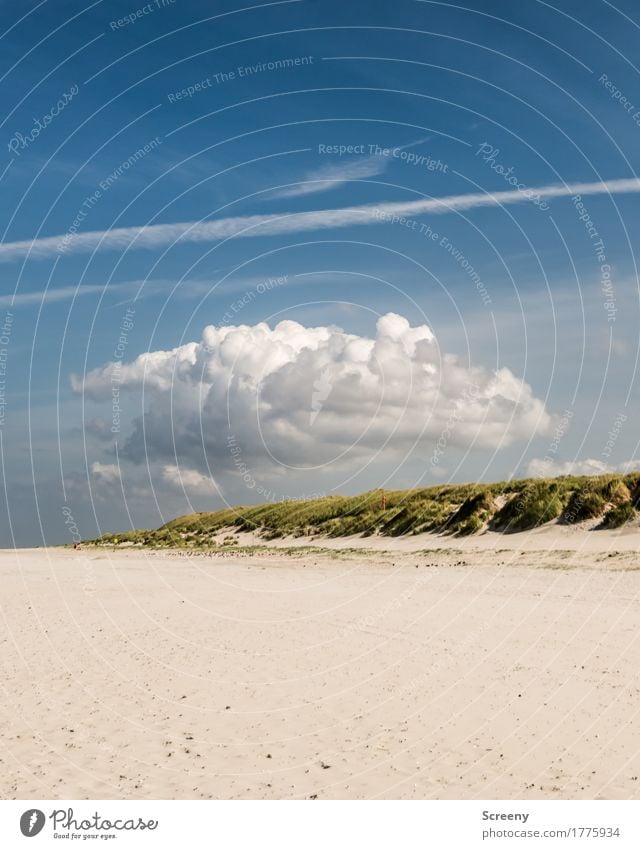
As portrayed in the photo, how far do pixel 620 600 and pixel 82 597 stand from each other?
1531 cm

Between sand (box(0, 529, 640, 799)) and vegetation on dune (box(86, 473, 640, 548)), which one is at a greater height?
vegetation on dune (box(86, 473, 640, 548))

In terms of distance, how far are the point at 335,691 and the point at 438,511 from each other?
26.6 m

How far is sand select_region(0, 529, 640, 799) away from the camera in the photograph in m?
8.59

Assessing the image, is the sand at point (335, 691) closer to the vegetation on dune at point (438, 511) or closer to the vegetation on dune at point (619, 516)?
the vegetation on dune at point (619, 516)
